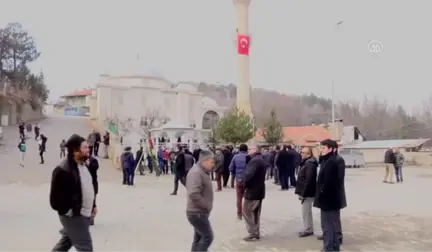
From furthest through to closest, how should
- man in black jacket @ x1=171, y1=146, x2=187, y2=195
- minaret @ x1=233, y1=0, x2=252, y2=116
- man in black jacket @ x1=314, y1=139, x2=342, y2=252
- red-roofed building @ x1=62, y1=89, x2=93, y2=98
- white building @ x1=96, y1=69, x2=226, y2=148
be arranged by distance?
red-roofed building @ x1=62, y1=89, x2=93, y2=98 → white building @ x1=96, y1=69, x2=226, y2=148 → minaret @ x1=233, y1=0, x2=252, y2=116 → man in black jacket @ x1=171, y1=146, x2=187, y2=195 → man in black jacket @ x1=314, y1=139, x2=342, y2=252

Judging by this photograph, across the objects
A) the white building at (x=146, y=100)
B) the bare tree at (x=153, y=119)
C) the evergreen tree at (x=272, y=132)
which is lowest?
the evergreen tree at (x=272, y=132)

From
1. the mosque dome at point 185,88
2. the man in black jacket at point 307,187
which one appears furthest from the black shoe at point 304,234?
the mosque dome at point 185,88

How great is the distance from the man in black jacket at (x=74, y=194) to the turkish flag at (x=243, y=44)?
188ft

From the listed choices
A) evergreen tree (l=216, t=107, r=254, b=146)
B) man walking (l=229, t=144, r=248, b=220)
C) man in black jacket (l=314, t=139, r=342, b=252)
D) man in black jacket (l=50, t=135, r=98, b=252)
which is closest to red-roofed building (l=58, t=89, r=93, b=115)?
evergreen tree (l=216, t=107, r=254, b=146)

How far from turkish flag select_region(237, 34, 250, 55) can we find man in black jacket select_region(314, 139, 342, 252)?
55237 millimetres

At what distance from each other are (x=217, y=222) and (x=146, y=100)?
62468 mm

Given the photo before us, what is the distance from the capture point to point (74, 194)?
5102 mm

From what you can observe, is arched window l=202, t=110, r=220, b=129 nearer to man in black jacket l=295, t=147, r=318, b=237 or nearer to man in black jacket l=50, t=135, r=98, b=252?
man in black jacket l=295, t=147, r=318, b=237

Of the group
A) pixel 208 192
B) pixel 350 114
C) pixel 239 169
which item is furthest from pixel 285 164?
pixel 350 114

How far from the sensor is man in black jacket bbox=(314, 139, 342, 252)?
7.27m

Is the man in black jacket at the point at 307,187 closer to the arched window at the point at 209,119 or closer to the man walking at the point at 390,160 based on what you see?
the man walking at the point at 390,160

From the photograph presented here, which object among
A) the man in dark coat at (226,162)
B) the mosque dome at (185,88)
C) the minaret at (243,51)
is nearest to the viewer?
the man in dark coat at (226,162)

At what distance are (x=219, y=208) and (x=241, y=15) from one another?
5297 centimetres

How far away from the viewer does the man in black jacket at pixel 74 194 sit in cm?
508
